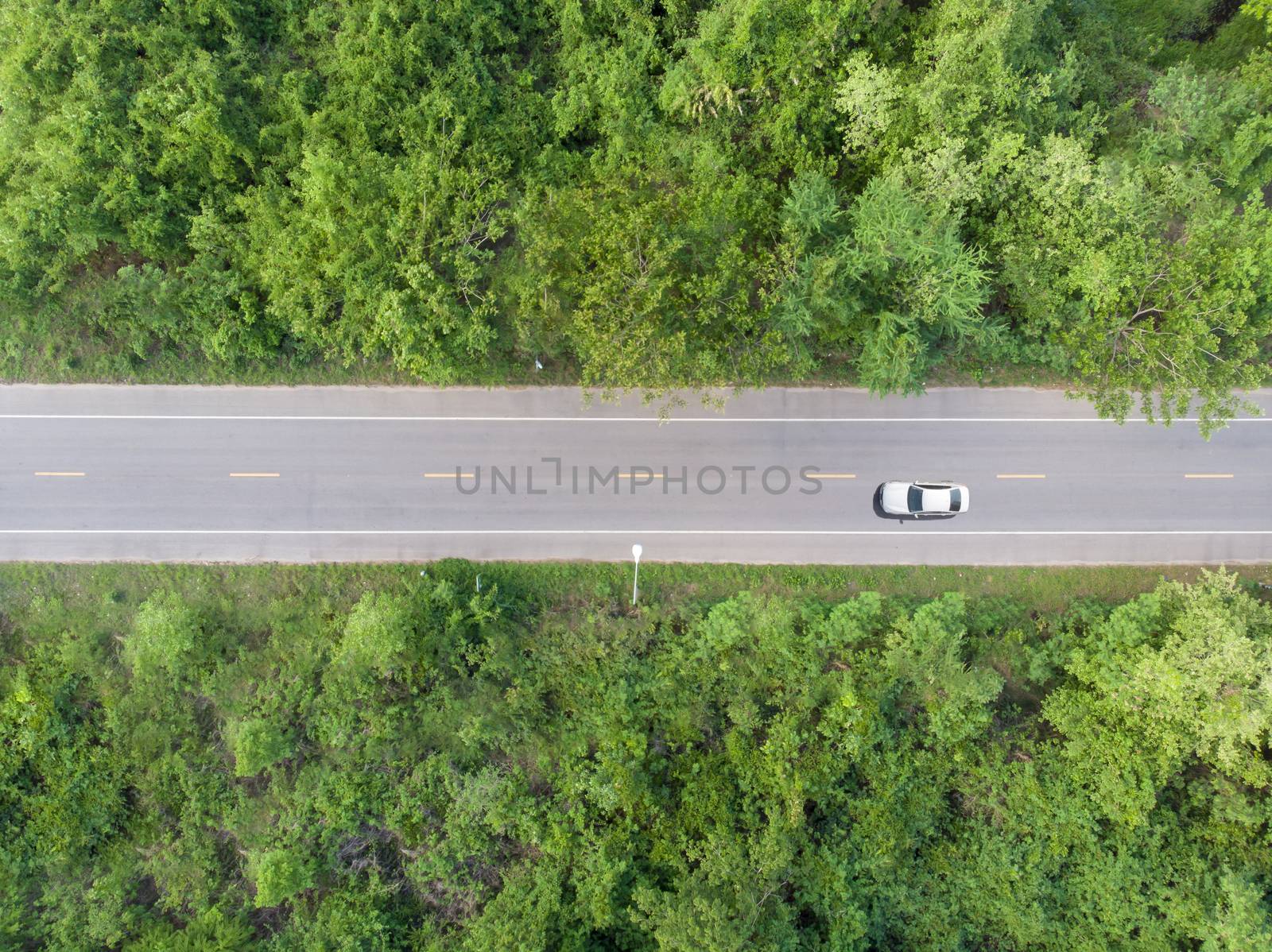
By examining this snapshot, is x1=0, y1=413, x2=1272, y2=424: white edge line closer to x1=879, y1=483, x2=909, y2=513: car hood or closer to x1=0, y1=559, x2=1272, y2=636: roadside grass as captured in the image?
x1=879, y1=483, x2=909, y2=513: car hood

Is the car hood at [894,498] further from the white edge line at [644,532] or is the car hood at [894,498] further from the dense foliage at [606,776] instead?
the dense foliage at [606,776]

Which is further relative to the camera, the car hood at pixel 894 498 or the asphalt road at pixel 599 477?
the car hood at pixel 894 498

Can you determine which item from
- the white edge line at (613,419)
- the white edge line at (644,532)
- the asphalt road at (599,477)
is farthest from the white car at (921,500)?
the white edge line at (613,419)

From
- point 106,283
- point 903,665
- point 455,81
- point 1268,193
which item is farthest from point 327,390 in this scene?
point 1268,193

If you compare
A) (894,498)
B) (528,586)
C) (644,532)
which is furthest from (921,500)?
(528,586)

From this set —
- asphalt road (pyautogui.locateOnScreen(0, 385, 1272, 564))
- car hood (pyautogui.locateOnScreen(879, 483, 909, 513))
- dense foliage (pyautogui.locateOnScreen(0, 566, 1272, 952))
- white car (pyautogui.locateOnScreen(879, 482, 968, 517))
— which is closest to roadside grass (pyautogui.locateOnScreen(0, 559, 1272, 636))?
dense foliage (pyautogui.locateOnScreen(0, 566, 1272, 952))

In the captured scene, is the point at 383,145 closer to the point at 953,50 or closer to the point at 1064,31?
the point at 953,50

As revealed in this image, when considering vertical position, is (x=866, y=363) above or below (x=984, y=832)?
above
